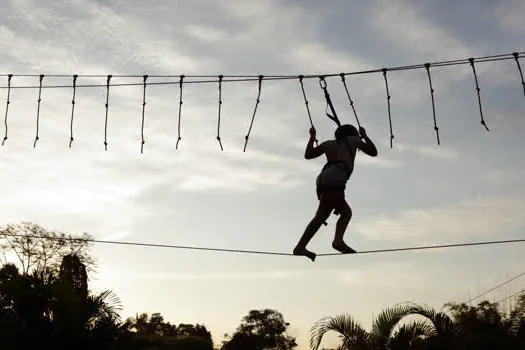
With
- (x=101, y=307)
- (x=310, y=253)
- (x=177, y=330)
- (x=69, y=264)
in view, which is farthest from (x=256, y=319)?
(x=310, y=253)

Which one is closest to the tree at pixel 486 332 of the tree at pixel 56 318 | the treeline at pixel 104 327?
the treeline at pixel 104 327

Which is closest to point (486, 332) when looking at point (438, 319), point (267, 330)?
point (438, 319)

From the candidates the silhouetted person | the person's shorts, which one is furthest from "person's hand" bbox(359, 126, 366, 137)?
the person's shorts

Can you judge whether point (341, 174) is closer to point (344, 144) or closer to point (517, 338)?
point (344, 144)

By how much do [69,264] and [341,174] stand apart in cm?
3021

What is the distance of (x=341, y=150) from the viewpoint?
985 centimetres

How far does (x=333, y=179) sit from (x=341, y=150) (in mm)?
441

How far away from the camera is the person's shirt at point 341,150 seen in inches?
388

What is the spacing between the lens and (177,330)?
81.4m

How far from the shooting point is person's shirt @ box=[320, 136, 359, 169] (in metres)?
9.84

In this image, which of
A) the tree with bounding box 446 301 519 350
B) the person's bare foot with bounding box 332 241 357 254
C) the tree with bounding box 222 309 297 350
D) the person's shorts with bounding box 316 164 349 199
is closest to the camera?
the person's shorts with bounding box 316 164 349 199

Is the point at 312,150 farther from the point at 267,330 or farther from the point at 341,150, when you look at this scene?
the point at 267,330

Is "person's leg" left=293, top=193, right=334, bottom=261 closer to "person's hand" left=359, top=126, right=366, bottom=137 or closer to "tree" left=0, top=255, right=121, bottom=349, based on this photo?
"person's hand" left=359, top=126, right=366, bottom=137

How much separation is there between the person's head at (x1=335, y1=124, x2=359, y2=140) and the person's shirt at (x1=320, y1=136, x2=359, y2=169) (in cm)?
6
